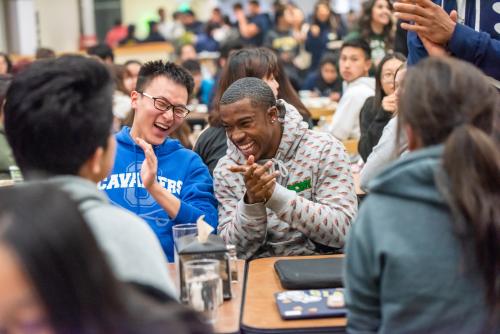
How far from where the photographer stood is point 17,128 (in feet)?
5.22

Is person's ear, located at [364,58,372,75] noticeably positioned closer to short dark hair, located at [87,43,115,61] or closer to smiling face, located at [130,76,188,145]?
short dark hair, located at [87,43,115,61]

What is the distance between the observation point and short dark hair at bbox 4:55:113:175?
1541 millimetres

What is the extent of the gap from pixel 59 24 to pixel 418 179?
50.8 feet

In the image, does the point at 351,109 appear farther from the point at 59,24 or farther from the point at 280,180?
the point at 59,24

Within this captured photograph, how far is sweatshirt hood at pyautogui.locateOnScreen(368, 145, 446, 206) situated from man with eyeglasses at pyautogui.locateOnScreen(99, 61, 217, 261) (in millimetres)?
1151

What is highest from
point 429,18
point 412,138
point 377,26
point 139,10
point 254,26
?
point 429,18

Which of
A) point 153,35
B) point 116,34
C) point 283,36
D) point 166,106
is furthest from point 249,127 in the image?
point 116,34

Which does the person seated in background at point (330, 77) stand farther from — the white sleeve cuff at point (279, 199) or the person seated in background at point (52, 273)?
the person seated in background at point (52, 273)

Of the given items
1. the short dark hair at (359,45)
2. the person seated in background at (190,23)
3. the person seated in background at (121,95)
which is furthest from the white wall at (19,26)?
the short dark hair at (359,45)

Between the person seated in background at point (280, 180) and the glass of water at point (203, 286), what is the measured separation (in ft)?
1.74

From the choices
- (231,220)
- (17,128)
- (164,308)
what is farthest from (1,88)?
(164,308)

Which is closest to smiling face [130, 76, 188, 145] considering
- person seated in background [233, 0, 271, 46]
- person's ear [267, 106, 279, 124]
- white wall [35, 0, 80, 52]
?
person's ear [267, 106, 279, 124]

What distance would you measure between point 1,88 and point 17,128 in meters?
1.83

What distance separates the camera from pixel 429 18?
229 centimetres
